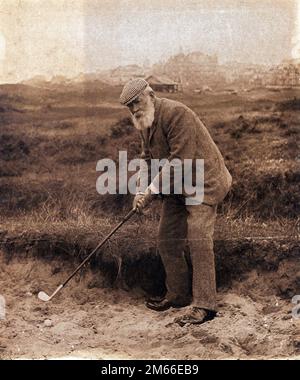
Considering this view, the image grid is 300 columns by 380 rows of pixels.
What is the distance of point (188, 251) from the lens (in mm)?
7062

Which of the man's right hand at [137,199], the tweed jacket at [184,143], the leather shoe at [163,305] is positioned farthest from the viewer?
the leather shoe at [163,305]

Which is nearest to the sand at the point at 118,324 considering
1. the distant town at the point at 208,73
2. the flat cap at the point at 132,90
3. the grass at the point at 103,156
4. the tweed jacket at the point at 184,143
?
the grass at the point at 103,156

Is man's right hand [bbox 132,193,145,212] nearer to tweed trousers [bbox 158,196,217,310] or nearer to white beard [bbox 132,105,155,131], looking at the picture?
tweed trousers [bbox 158,196,217,310]

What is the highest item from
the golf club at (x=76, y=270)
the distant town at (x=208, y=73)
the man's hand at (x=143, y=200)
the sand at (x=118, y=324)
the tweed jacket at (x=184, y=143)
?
the distant town at (x=208, y=73)

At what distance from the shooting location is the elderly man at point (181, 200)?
6883 millimetres

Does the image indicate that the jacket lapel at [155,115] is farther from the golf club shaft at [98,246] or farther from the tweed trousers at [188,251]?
the golf club shaft at [98,246]

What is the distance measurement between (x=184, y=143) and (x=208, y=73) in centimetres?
72

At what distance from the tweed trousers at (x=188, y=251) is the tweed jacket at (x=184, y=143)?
19 cm

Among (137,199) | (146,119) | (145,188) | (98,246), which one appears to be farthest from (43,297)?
(146,119)

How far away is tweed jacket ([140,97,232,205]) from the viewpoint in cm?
686

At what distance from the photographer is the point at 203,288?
7.03 meters

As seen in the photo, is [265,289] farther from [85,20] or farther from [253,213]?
[85,20]

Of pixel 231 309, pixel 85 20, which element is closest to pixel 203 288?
pixel 231 309

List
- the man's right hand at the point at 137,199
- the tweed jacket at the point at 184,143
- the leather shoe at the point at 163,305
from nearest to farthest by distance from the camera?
the tweed jacket at the point at 184,143 → the man's right hand at the point at 137,199 → the leather shoe at the point at 163,305
